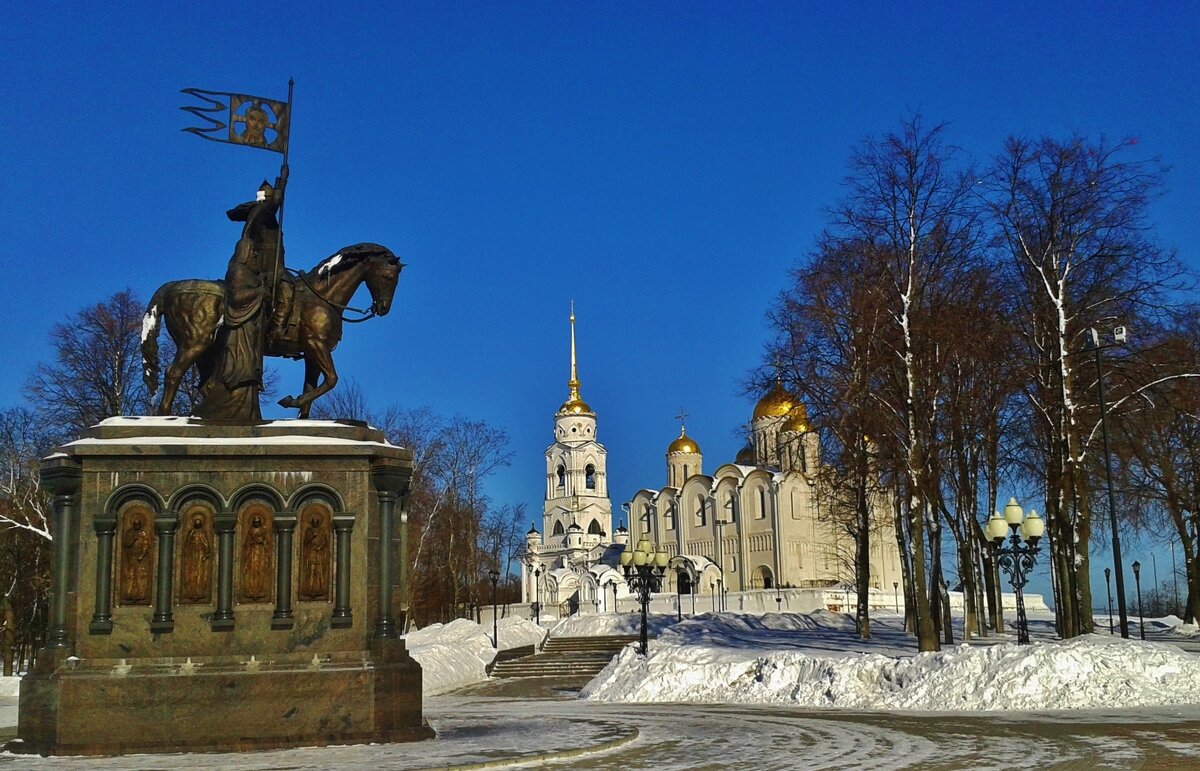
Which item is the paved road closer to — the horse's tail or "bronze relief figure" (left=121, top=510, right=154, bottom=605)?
"bronze relief figure" (left=121, top=510, right=154, bottom=605)

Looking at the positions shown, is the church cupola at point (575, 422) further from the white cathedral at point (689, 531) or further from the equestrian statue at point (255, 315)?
the equestrian statue at point (255, 315)

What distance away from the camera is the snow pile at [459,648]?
31406 millimetres

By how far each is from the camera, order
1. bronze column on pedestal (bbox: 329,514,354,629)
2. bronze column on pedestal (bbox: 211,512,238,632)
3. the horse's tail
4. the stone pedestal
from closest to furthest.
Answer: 1. the stone pedestal
2. bronze column on pedestal (bbox: 211,512,238,632)
3. bronze column on pedestal (bbox: 329,514,354,629)
4. the horse's tail

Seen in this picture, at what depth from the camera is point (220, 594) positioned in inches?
501

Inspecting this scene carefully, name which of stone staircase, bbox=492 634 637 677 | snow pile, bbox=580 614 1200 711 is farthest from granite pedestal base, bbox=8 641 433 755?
stone staircase, bbox=492 634 637 677

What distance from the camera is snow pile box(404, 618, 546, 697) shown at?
31.4 meters

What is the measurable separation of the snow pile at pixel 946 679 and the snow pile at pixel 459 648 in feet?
26.5

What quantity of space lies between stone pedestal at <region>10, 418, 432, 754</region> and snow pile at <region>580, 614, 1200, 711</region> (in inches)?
364

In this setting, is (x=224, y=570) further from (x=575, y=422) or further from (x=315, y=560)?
(x=575, y=422)

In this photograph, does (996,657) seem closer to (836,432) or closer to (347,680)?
(836,432)

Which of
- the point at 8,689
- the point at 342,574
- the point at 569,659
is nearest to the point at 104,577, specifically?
the point at 342,574

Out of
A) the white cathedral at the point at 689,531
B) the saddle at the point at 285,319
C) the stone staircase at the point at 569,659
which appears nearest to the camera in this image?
the saddle at the point at 285,319

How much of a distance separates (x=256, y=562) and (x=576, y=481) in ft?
291

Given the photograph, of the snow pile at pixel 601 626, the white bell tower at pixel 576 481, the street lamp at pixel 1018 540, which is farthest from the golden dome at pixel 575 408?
the street lamp at pixel 1018 540
